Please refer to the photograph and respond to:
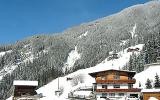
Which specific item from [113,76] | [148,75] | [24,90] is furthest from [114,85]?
[148,75]

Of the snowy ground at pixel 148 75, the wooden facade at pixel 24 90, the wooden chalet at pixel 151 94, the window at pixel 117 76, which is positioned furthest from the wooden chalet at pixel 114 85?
the snowy ground at pixel 148 75

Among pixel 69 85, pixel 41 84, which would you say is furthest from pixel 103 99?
pixel 41 84

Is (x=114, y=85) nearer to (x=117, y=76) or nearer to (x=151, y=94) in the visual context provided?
(x=117, y=76)

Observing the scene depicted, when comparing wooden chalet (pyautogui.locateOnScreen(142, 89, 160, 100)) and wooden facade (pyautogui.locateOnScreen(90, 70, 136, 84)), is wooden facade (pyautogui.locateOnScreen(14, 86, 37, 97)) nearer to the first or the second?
wooden facade (pyautogui.locateOnScreen(90, 70, 136, 84))

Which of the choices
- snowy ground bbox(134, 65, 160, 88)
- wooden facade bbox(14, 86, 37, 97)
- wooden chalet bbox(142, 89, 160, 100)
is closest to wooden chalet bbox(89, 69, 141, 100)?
wooden chalet bbox(142, 89, 160, 100)

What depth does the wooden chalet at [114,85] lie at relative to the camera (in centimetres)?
7838

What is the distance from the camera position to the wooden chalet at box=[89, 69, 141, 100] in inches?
3086

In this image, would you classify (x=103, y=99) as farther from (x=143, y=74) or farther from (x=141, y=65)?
(x=141, y=65)

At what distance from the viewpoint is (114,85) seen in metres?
80.7

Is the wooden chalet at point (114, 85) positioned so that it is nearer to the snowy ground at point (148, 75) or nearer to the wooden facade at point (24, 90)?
the wooden facade at point (24, 90)

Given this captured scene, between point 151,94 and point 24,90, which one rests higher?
point 24,90

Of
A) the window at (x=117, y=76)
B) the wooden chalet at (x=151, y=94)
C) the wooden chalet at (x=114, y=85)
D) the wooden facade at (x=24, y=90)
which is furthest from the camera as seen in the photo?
the wooden facade at (x=24, y=90)

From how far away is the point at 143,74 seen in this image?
398ft

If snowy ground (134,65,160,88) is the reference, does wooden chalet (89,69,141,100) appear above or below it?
below
